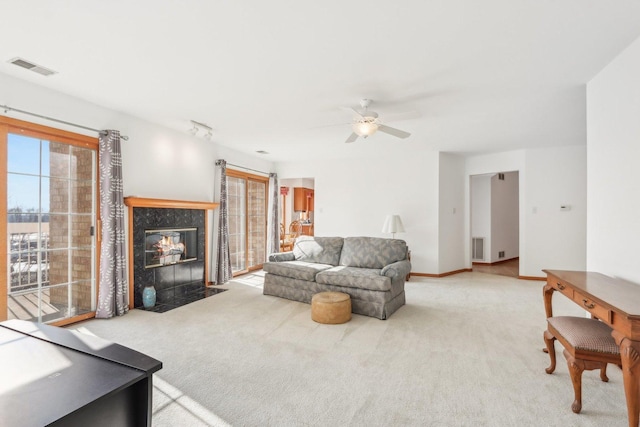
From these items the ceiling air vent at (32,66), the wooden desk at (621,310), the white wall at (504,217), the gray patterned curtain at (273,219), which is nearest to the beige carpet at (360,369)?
the wooden desk at (621,310)

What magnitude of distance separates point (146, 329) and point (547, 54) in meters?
4.53

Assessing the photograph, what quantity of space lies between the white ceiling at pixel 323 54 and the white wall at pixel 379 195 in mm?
2323

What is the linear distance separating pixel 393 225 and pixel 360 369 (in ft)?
12.8

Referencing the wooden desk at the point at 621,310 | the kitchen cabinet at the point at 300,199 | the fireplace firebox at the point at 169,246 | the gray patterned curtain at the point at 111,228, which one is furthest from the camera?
the kitchen cabinet at the point at 300,199

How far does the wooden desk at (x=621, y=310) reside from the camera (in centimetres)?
166

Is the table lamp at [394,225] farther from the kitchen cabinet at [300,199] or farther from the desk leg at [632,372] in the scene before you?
the kitchen cabinet at [300,199]

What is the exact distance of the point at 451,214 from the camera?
6.75m

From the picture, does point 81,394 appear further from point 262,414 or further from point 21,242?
point 21,242

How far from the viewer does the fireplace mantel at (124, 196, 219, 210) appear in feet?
13.7

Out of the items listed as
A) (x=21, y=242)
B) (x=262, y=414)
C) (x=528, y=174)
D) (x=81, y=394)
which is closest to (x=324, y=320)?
(x=262, y=414)

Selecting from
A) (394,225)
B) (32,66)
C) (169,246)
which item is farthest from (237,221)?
(32,66)

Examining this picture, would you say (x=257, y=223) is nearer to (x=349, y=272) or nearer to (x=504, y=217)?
(x=349, y=272)

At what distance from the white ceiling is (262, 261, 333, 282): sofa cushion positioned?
2054mm

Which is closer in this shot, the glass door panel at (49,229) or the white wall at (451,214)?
the glass door panel at (49,229)
